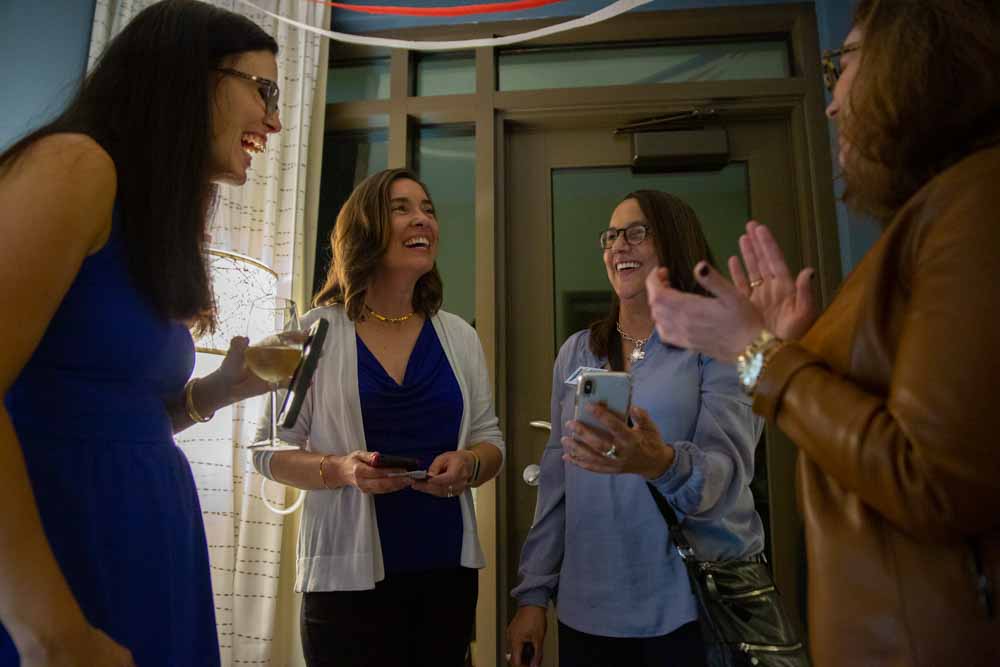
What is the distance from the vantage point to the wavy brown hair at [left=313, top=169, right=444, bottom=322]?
1.78 m

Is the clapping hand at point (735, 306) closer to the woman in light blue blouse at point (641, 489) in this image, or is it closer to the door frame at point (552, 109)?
the woman in light blue blouse at point (641, 489)

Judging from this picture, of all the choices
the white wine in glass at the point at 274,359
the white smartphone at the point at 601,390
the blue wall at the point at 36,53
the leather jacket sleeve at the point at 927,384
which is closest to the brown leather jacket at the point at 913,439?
the leather jacket sleeve at the point at 927,384

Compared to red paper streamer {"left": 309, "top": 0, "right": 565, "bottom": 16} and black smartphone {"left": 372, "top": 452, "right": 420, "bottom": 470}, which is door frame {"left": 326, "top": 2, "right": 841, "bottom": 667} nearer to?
red paper streamer {"left": 309, "top": 0, "right": 565, "bottom": 16}

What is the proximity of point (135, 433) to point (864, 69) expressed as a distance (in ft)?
3.38

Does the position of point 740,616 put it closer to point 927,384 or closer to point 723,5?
point 927,384

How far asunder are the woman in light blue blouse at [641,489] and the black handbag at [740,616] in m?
0.07

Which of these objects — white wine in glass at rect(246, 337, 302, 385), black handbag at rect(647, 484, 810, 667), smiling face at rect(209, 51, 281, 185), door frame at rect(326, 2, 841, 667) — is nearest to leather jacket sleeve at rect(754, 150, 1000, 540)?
black handbag at rect(647, 484, 810, 667)

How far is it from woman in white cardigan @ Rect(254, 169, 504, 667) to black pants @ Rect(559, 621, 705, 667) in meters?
0.26

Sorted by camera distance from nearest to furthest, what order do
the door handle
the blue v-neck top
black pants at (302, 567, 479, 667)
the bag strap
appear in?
the bag strap
black pants at (302, 567, 479, 667)
the blue v-neck top
the door handle

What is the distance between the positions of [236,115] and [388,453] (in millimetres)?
818

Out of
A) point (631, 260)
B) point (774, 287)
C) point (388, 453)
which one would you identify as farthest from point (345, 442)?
point (774, 287)

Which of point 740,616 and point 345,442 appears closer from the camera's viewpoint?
point 740,616

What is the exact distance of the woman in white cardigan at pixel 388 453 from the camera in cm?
147

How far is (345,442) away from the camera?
159 centimetres
